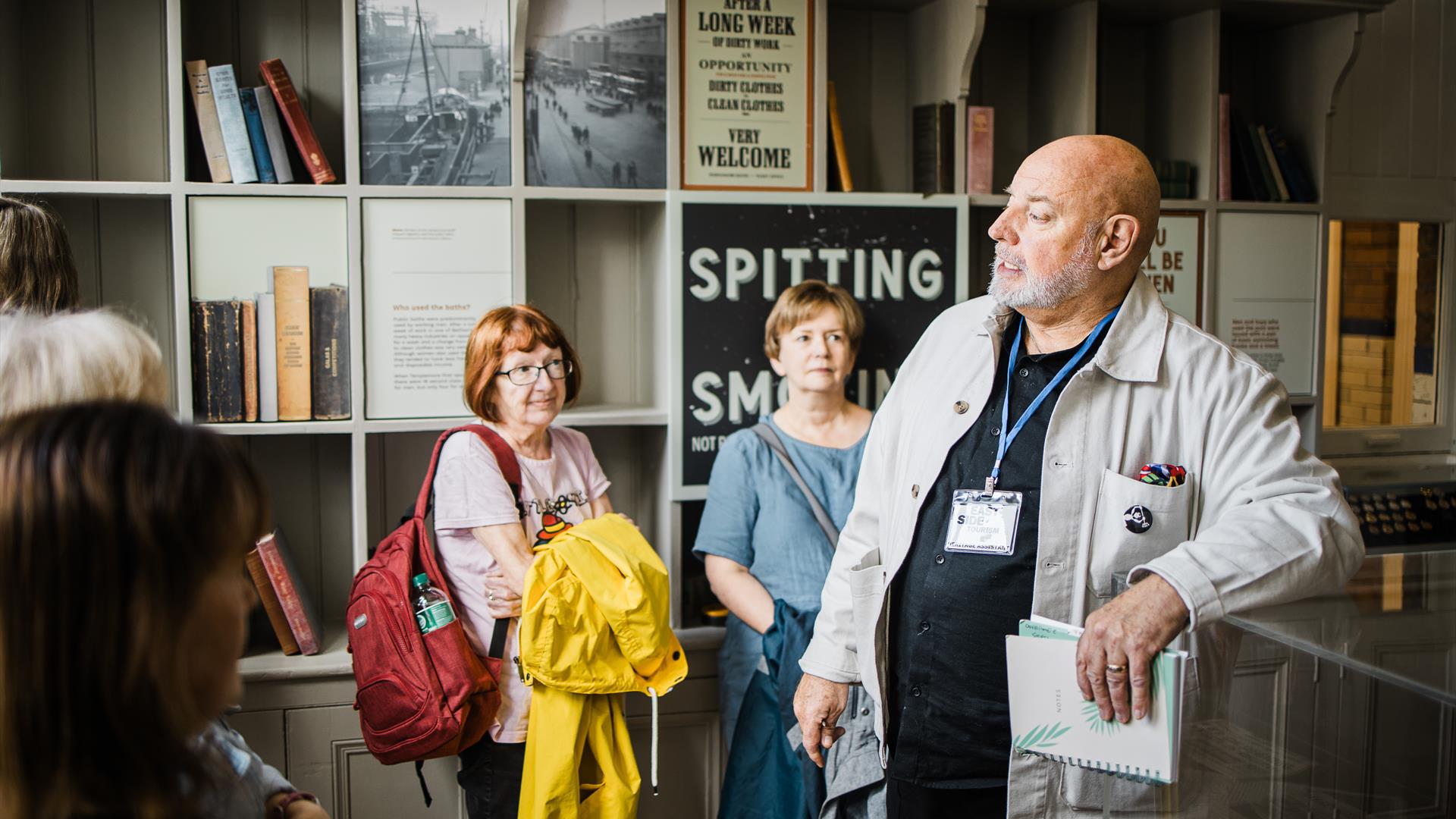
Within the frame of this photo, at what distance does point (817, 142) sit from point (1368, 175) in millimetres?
1884

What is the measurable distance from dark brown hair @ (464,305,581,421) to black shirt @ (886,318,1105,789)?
0.98 meters

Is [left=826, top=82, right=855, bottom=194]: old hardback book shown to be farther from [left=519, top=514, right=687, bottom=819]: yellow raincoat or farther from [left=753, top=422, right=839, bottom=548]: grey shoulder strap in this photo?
[left=519, top=514, right=687, bottom=819]: yellow raincoat

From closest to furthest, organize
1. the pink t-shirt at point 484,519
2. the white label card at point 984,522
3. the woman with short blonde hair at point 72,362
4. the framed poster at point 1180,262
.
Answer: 1. the woman with short blonde hair at point 72,362
2. the white label card at point 984,522
3. the pink t-shirt at point 484,519
4. the framed poster at point 1180,262

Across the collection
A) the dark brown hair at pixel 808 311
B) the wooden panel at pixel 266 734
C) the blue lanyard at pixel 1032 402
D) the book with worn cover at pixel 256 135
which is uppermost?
the book with worn cover at pixel 256 135

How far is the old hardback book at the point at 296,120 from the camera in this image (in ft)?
8.40

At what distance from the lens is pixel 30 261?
1609 mm

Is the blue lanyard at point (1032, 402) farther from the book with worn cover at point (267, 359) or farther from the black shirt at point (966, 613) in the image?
the book with worn cover at point (267, 359)

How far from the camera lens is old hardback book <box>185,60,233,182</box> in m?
2.52

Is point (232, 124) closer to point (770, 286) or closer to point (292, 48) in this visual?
point (292, 48)

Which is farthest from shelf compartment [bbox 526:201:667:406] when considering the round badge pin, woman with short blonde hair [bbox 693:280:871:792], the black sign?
the round badge pin

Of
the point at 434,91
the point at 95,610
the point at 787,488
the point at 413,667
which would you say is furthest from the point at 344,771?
the point at 95,610

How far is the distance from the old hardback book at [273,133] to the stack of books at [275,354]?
0.73 ft

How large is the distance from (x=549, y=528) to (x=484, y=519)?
6.5 inches

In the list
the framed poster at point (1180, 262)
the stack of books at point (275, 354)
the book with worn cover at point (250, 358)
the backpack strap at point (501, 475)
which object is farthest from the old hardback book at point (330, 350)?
the framed poster at point (1180, 262)
